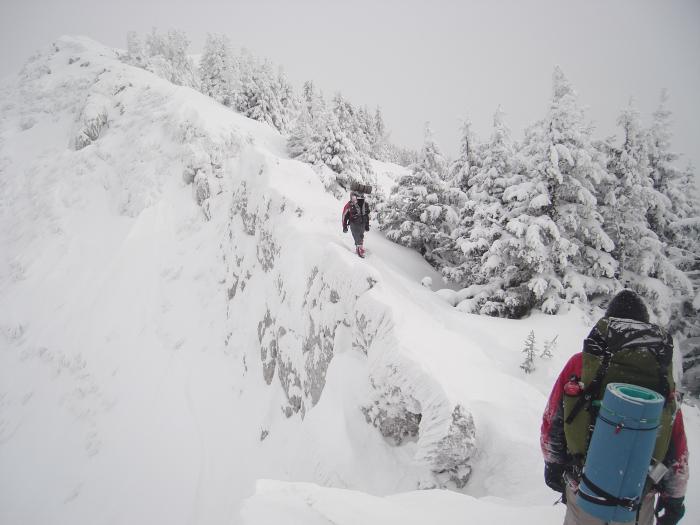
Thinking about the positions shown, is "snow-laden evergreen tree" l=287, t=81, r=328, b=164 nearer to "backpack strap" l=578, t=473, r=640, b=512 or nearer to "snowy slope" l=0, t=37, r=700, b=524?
"snowy slope" l=0, t=37, r=700, b=524

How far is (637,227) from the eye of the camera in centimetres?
1358

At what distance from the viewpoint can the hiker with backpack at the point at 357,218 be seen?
33.8ft

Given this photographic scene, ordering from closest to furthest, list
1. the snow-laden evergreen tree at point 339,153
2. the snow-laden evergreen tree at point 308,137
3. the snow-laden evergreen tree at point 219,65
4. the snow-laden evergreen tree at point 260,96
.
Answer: the snow-laden evergreen tree at point 339,153, the snow-laden evergreen tree at point 308,137, the snow-laden evergreen tree at point 260,96, the snow-laden evergreen tree at point 219,65

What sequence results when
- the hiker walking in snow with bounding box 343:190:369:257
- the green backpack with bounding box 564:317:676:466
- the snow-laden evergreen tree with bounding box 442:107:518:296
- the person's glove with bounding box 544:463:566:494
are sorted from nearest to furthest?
the green backpack with bounding box 564:317:676:466 → the person's glove with bounding box 544:463:566:494 → the hiker walking in snow with bounding box 343:190:369:257 → the snow-laden evergreen tree with bounding box 442:107:518:296

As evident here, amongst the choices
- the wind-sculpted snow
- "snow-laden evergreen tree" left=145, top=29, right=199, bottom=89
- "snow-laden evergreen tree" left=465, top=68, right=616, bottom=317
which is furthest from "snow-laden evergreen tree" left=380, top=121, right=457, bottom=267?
"snow-laden evergreen tree" left=145, top=29, right=199, bottom=89

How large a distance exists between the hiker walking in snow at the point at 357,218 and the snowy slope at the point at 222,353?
66 centimetres

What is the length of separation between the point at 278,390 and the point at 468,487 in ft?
19.8

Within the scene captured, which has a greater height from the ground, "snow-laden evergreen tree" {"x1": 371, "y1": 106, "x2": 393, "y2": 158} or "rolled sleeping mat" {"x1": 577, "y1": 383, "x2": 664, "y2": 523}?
"snow-laden evergreen tree" {"x1": 371, "y1": 106, "x2": 393, "y2": 158}

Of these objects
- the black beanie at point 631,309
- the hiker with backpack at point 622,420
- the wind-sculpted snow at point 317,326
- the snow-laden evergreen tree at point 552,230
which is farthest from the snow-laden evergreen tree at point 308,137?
the hiker with backpack at point 622,420

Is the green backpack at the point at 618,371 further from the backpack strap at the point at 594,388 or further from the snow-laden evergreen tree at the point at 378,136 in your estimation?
the snow-laden evergreen tree at the point at 378,136

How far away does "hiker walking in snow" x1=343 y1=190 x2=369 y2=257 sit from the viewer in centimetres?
1030

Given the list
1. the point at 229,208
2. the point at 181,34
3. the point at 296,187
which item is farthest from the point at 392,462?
the point at 181,34

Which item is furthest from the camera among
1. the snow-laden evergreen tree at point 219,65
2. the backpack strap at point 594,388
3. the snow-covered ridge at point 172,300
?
the snow-laden evergreen tree at point 219,65

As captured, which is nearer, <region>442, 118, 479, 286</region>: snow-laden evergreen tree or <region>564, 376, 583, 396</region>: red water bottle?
<region>564, 376, 583, 396</region>: red water bottle
